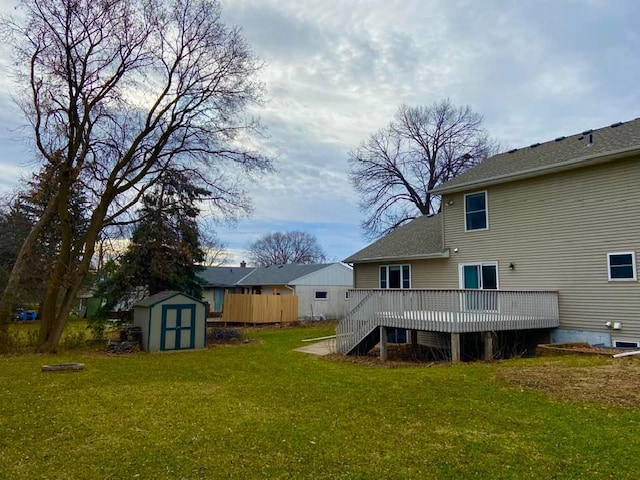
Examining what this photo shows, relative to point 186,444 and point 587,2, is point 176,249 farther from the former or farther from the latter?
point 587,2

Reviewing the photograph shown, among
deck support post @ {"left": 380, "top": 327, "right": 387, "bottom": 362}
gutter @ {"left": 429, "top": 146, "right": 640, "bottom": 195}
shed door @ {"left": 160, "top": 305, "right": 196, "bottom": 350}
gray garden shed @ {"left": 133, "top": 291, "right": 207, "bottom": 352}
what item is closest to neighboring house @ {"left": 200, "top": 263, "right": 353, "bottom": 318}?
gray garden shed @ {"left": 133, "top": 291, "right": 207, "bottom": 352}

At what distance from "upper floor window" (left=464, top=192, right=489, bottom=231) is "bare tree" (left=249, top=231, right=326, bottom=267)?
49005 millimetres

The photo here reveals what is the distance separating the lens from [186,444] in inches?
208

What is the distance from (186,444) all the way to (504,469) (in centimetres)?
351

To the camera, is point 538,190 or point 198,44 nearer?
point 538,190

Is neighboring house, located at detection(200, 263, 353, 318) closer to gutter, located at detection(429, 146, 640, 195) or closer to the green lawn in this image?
gutter, located at detection(429, 146, 640, 195)

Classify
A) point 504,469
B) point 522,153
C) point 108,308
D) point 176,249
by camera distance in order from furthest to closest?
1. point 108,308
2. point 176,249
3. point 522,153
4. point 504,469

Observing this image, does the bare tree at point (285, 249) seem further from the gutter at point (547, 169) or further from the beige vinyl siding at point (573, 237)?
the beige vinyl siding at point (573, 237)

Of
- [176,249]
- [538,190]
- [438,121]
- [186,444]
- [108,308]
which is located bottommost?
[186,444]

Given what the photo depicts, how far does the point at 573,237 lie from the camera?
12711 mm

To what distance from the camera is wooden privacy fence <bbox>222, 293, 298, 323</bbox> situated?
26531mm

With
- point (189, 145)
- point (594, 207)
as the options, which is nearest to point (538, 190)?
point (594, 207)

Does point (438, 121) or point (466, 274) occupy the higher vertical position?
point (438, 121)

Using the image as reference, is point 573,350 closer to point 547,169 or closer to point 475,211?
point 547,169
